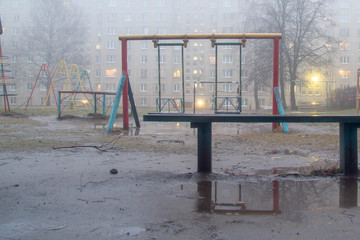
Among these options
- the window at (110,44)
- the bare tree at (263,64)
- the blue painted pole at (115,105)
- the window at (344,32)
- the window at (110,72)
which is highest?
the window at (344,32)

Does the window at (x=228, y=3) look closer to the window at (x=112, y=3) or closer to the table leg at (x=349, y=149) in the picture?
the window at (x=112, y=3)

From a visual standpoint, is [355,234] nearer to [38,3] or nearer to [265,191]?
[265,191]

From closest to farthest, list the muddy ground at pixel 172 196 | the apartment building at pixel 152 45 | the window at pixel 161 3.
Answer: the muddy ground at pixel 172 196 → the apartment building at pixel 152 45 → the window at pixel 161 3

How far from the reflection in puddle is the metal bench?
397 mm

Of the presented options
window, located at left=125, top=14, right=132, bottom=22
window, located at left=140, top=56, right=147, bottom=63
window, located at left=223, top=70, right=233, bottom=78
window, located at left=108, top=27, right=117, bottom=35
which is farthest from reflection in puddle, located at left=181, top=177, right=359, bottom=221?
window, located at left=108, top=27, right=117, bottom=35

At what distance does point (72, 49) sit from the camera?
47469mm

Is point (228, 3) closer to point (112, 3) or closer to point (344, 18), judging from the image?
point (344, 18)

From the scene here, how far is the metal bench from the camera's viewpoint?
510cm

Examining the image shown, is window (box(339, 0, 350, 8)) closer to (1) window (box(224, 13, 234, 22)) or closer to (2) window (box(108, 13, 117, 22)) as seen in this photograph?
(1) window (box(224, 13, 234, 22))

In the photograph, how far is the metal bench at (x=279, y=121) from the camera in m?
5.10

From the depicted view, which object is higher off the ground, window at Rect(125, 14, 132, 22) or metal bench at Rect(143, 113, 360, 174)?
window at Rect(125, 14, 132, 22)

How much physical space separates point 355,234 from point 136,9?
236ft

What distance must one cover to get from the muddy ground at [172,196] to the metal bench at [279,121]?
249 mm

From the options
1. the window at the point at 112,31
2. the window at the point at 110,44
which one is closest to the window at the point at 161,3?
the window at the point at 112,31
